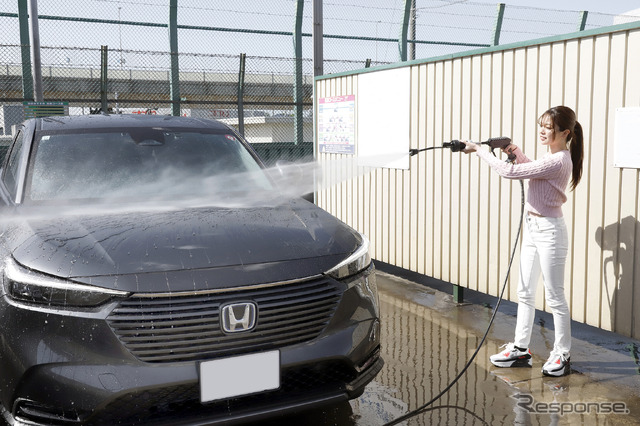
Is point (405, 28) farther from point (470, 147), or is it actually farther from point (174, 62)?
point (470, 147)

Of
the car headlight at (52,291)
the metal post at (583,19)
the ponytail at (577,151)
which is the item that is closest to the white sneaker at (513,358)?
the ponytail at (577,151)

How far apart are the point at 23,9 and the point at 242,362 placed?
10963 mm

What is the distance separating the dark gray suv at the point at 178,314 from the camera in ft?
8.80

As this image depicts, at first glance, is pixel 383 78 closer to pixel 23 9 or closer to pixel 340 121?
pixel 340 121

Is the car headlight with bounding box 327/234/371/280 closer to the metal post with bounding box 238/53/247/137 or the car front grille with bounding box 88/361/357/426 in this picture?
the car front grille with bounding box 88/361/357/426

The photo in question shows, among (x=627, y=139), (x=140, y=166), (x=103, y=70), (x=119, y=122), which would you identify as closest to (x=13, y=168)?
(x=119, y=122)

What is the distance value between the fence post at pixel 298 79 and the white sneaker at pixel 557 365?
28.8ft

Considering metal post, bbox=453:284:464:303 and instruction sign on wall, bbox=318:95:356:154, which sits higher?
instruction sign on wall, bbox=318:95:356:154

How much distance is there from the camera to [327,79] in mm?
8094

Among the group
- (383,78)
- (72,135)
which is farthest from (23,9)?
(72,135)

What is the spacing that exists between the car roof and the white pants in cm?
238

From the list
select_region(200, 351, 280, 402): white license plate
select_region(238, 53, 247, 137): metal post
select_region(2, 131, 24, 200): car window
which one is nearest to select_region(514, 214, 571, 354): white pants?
select_region(200, 351, 280, 402): white license plate

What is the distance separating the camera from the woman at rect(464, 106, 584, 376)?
412 centimetres

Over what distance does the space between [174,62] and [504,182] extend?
8331 mm
